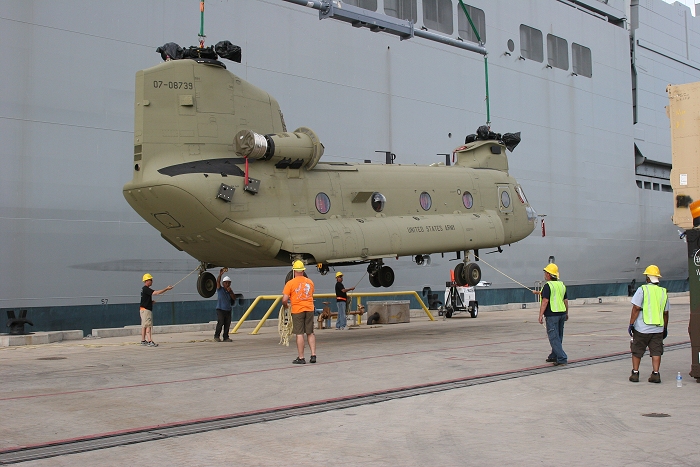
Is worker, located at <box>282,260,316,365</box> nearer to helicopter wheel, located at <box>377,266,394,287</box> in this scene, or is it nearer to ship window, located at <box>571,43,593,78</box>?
helicopter wheel, located at <box>377,266,394,287</box>

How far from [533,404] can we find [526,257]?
25698 mm

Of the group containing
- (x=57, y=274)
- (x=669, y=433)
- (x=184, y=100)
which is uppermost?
(x=184, y=100)

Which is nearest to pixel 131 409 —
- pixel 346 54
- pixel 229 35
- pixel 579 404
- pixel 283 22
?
pixel 579 404

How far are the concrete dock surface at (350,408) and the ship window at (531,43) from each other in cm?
2378

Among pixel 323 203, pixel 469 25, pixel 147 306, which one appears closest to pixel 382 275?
pixel 323 203

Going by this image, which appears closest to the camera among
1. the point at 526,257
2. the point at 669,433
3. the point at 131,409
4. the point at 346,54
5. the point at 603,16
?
the point at 669,433

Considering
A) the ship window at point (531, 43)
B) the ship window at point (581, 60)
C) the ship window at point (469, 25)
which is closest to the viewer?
the ship window at point (469, 25)

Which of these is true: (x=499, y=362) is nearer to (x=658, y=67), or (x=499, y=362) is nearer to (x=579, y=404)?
(x=579, y=404)

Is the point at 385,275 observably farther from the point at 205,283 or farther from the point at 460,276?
the point at 205,283

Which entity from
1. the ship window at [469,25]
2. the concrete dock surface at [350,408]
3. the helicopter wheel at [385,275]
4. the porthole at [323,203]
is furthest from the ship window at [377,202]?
the ship window at [469,25]

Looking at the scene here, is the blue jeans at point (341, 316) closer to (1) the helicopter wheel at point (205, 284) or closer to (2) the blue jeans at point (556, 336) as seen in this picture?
(1) the helicopter wheel at point (205, 284)

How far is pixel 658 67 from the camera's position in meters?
45.8

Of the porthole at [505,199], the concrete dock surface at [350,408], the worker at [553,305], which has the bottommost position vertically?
the concrete dock surface at [350,408]

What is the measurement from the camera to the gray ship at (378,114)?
65.0 ft
